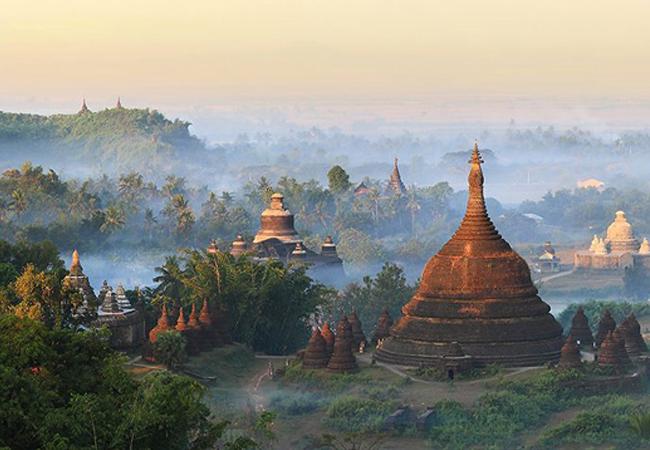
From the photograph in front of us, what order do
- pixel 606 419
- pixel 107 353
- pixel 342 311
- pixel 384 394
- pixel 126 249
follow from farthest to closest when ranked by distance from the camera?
pixel 126 249
pixel 342 311
pixel 384 394
pixel 606 419
pixel 107 353

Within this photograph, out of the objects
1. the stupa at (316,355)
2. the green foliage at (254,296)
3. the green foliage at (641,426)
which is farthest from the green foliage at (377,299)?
the green foliage at (641,426)

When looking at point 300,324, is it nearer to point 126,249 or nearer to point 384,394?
point 384,394

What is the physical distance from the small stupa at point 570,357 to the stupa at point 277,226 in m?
44.0

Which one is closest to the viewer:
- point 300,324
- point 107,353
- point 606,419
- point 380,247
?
point 107,353

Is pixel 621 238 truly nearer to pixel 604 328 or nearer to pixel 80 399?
pixel 604 328

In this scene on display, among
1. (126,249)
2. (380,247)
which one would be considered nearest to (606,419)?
(126,249)

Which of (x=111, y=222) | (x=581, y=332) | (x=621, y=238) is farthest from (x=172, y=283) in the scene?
(x=621, y=238)

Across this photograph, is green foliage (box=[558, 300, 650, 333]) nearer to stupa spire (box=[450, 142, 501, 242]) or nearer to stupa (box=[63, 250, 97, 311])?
stupa spire (box=[450, 142, 501, 242])

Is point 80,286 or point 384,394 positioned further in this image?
point 80,286

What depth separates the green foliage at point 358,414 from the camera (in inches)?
2773

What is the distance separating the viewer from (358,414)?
71500mm

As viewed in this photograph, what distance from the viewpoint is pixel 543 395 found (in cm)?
7269

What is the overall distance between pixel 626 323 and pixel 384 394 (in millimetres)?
12418

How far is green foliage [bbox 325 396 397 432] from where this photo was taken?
231ft
